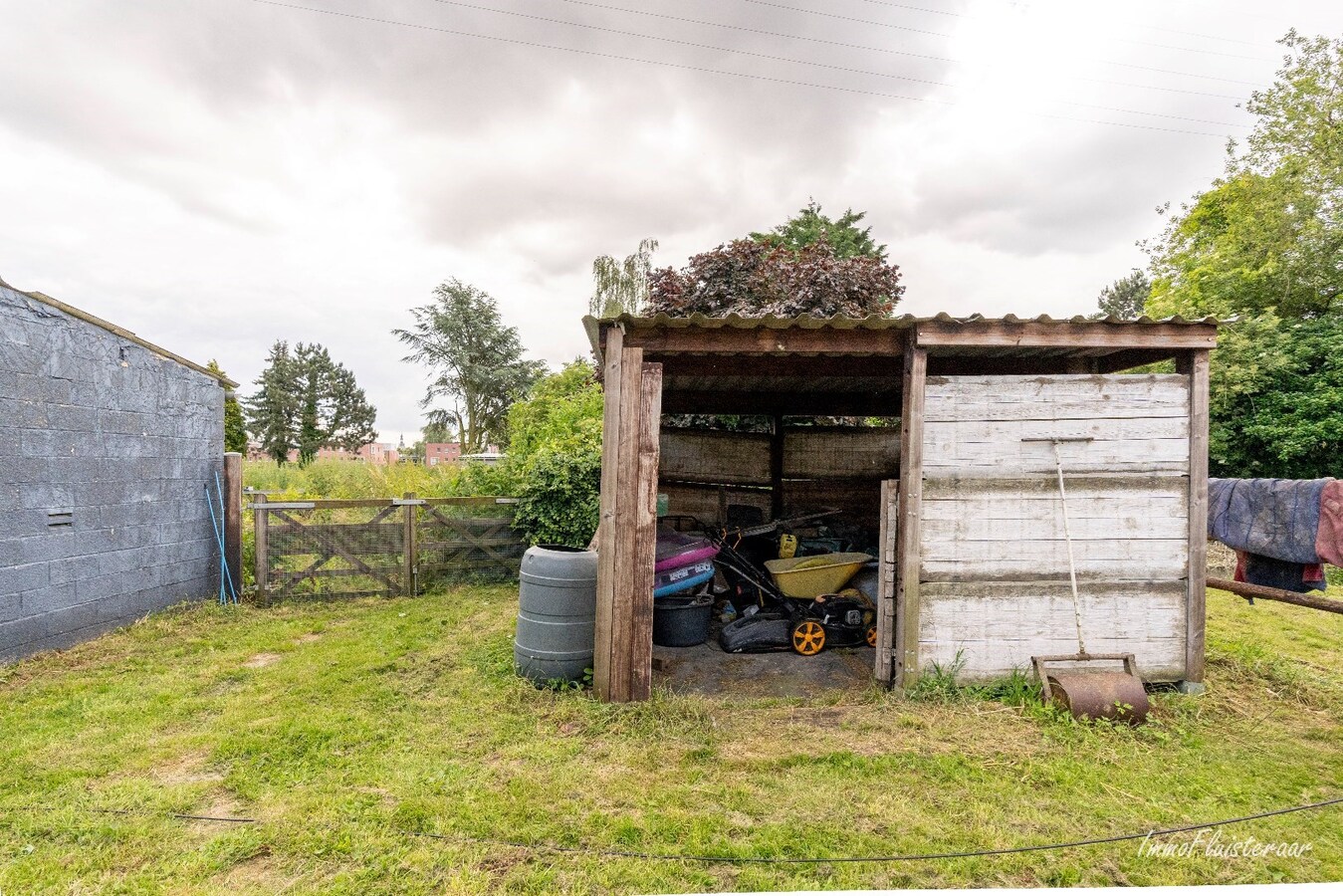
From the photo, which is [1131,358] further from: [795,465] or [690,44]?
[690,44]

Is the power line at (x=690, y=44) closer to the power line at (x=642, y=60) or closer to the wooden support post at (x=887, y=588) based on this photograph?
the power line at (x=642, y=60)

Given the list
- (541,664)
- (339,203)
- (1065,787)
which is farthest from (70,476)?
(1065,787)

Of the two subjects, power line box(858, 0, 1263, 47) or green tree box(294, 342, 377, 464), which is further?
green tree box(294, 342, 377, 464)

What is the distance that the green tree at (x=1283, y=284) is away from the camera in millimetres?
10008

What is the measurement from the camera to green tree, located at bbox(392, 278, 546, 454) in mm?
29250

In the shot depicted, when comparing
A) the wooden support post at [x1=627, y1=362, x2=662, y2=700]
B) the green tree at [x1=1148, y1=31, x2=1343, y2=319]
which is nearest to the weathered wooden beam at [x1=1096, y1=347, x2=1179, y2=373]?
the wooden support post at [x1=627, y1=362, x2=662, y2=700]

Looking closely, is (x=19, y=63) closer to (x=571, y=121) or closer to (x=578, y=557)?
(x=571, y=121)

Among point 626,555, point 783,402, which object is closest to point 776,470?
point 783,402

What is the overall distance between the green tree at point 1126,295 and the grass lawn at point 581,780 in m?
35.0

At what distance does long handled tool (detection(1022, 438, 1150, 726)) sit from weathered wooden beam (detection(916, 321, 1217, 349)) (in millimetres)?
661

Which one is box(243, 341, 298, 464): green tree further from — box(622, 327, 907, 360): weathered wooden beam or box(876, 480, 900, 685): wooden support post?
box(876, 480, 900, 685): wooden support post

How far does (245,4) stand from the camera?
5953 mm

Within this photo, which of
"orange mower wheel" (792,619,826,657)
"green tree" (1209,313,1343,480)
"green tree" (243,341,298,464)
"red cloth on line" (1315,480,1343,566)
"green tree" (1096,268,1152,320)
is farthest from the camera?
"green tree" (243,341,298,464)

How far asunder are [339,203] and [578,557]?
7.48 metres
